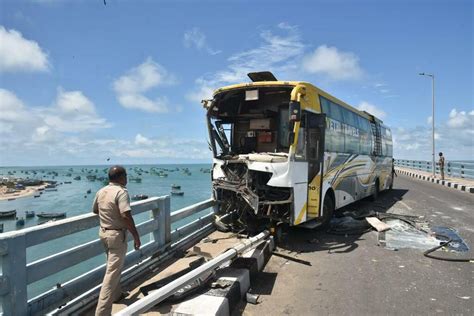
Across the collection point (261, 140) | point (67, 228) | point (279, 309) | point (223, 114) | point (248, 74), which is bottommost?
point (279, 309)

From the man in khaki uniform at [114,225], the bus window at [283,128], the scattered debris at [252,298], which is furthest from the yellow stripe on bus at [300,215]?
the man in khaki uniform at [114,225]

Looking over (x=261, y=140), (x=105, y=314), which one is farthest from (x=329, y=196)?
(x=105, y=314)

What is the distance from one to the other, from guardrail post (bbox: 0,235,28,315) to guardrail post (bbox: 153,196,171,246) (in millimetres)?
3132

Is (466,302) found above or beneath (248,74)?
beneath

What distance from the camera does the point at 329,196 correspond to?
950 cm

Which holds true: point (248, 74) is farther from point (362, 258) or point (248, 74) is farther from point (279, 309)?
point (279, 309)

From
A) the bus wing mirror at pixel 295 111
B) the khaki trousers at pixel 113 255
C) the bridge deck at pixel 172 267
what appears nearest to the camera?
the khaki trousers at pixel 113 255

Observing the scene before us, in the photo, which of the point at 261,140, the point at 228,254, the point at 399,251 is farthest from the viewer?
the point at 261,140

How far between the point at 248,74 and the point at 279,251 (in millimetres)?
4144

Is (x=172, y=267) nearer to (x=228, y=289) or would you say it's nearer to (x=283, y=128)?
(x=228, y=289)

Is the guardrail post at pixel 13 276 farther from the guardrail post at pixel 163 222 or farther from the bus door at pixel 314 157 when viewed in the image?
the bus door at pixel 314 157

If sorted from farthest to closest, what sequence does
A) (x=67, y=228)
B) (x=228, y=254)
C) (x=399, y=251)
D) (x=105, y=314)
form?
(x=399, y=251) → (x=228, y=254) → (x=67, y=228) → (x=105, y=314)

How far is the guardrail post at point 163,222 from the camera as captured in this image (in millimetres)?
6898

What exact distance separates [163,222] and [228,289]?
8.71 feet
